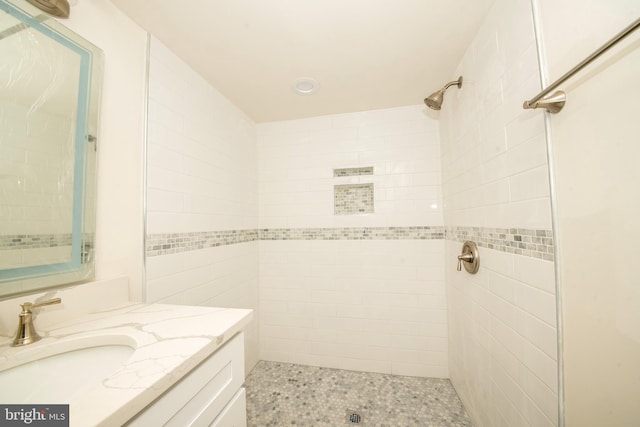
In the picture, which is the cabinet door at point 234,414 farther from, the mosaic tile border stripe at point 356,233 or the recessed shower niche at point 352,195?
the recessed shower niche at point 352,195

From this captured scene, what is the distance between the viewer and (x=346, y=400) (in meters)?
1.54

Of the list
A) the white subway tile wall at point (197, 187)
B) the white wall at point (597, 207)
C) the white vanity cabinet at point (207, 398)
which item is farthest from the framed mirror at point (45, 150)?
the white wall at point (597, 207)

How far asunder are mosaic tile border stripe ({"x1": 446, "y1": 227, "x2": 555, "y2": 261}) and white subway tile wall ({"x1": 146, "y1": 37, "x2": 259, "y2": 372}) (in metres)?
1.61

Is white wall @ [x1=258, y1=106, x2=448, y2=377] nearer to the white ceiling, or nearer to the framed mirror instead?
the white ceiling

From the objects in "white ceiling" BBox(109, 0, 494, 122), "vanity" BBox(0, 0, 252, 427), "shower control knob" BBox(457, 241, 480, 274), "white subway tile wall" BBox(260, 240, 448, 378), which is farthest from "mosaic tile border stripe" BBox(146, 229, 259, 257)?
"shower control knob" BBox(457, 241, 480, 274)

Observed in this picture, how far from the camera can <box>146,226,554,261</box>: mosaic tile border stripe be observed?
2.66 ft

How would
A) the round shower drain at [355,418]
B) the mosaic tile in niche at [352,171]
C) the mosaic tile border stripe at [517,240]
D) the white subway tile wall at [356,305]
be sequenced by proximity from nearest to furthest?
the mosaic tile border stripe at [517,240] < the round shower drain at [355,418] < the white subway tile wall at [356,305] < the mosaic tile in niche at [352,171]

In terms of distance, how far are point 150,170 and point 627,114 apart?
1.65m

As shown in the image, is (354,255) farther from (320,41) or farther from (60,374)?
(60,374)

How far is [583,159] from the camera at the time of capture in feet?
2.01

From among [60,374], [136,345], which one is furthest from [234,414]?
[60,374]

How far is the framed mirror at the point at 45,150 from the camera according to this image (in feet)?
2.20

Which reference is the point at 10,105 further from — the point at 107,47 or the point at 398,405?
the point at 398,405

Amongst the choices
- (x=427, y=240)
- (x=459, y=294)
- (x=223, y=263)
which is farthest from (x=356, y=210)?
(x=223, y=263)
